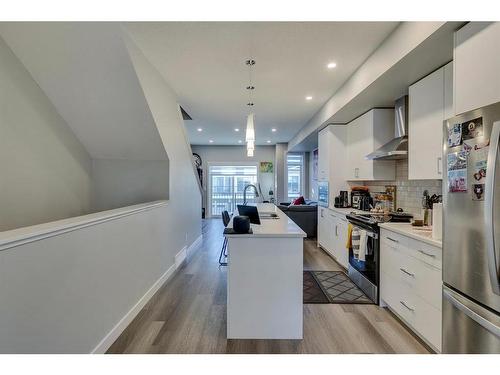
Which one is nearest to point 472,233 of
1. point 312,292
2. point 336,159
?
point 312,292

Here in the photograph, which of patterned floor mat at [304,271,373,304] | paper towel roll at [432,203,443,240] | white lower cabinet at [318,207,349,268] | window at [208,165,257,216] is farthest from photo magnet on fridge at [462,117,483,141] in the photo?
window at [208,165,257,216]

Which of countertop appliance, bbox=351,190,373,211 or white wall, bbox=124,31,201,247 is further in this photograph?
countertop appliance, bbox=351,190,373,211

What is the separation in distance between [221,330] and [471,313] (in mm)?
1869

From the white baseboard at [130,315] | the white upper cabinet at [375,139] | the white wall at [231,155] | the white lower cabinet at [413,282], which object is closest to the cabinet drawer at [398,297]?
the white lower cabinet at [413,282]

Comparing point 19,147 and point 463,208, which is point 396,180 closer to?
point 463,208

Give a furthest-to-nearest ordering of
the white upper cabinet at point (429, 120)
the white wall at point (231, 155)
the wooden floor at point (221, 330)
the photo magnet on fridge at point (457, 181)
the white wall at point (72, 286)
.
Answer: the white wall at point (231, 155)
the white upper cabinet at point (429, 120)
the wooden floor at point (221, 330)
the photo magnet on fridge at point (457, 181)
the white wall at point (72, 286)

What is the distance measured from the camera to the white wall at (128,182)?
144 inches

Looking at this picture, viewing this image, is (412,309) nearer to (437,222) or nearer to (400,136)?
(437,222)

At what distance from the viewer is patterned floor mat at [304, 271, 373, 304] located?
299 centimetres

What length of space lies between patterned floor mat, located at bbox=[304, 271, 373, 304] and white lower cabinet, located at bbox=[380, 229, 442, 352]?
321 mm

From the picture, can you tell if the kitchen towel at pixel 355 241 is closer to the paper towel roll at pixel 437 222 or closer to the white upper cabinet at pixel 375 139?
the white upper cabinet at pixel 375 139

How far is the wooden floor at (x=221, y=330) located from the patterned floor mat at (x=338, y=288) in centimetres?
15

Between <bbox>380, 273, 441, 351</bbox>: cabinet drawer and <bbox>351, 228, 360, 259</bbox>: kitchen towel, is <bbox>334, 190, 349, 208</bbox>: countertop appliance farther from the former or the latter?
<bbox>380, 273, 441, 351</bbox>: cabinet drawer

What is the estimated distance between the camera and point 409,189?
11.3 ft
